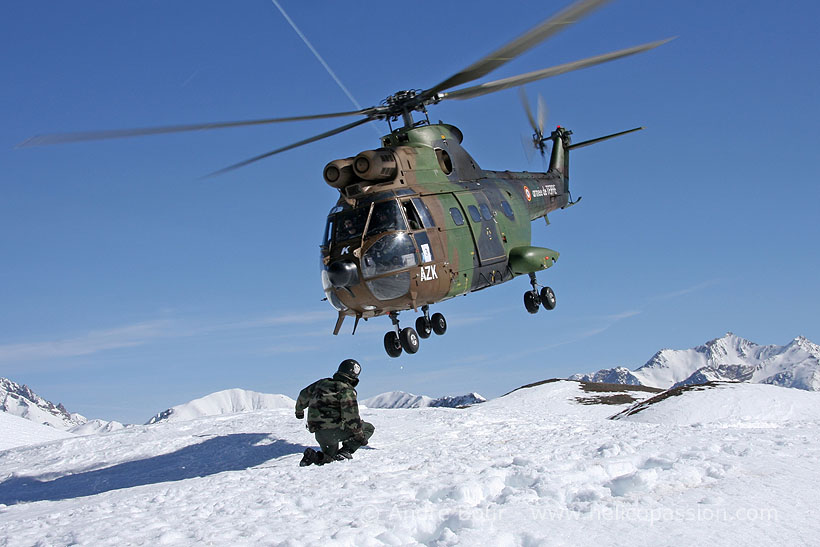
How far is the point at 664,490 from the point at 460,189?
11.0 meters

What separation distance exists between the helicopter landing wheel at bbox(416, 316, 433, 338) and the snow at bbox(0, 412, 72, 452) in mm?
13110

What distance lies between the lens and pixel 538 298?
63.6ft

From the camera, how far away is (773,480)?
672 centimetres

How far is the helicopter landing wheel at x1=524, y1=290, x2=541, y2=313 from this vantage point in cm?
1933

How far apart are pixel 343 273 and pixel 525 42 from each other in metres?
5.86

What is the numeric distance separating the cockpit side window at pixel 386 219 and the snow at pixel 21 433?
14.0 meters

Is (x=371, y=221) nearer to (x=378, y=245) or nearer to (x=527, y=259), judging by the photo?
(x=378, y=245)

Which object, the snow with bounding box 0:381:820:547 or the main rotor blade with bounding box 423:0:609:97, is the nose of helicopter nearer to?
the snow with bounding box 0:381:820:547

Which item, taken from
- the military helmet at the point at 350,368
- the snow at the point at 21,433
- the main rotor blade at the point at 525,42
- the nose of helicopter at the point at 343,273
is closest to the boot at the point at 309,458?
the military helmet at the point at 350,368

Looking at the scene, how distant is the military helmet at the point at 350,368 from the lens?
11609 millimetres

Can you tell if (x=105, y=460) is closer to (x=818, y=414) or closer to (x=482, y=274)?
(x=482, y=274)

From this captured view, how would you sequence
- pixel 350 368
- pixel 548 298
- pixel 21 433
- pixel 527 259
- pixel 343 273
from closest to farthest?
1. pixel 350 368
2. pixel 343 273
3. pixel 527 259
4. pixel 548 298
5. pixel 21 433

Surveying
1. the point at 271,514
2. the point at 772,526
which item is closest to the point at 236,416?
the point at 271,514

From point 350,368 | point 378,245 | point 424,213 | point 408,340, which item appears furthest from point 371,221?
point 350,368
